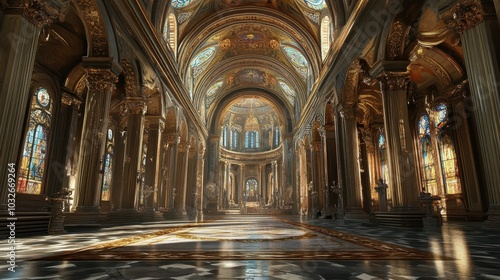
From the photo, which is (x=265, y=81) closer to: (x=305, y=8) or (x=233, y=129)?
(x=305, y=8)

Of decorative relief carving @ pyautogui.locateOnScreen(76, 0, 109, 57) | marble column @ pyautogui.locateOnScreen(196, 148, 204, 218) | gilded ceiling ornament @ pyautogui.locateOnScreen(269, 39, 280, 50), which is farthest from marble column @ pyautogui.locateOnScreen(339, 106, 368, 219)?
marble column @ pyautogui.locateOnScreen(196, 148, 204, 218)

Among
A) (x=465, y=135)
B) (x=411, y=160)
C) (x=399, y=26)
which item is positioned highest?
(x=399, y=26)

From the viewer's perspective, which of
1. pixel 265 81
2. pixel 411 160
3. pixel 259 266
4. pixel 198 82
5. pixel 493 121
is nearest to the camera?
pixel 259 266

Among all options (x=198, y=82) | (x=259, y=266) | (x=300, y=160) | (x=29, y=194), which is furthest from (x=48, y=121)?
(x=300, y=160)

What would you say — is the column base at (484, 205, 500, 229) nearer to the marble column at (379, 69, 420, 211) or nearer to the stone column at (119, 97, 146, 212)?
the marble column at (379, 69, 420, 211)

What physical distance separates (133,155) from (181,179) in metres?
8.86

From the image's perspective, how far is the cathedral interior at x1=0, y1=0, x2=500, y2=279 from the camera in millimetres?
3629

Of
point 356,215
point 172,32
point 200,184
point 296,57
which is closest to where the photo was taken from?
point 356,215

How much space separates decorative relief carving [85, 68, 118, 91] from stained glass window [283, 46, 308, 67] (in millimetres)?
15292

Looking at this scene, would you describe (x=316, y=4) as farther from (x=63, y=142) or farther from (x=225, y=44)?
(x=63, y=142)

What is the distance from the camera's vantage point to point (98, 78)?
32.2 ft

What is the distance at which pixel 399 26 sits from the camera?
376 inches

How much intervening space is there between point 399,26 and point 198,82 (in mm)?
17776

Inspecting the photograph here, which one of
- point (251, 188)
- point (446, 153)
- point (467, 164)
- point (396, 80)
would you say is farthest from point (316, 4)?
point (251, 188)
